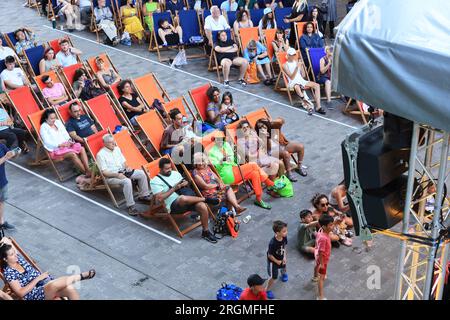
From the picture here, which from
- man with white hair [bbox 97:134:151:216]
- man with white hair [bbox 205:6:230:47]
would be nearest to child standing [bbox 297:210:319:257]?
man with white hair [bbox 97:134:151:216]

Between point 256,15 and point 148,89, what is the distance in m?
3.61

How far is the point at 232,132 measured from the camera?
9711 mm

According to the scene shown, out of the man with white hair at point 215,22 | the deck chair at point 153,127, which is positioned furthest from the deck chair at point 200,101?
the man with white hair at point 215,22

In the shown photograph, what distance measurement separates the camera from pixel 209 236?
8664 mm

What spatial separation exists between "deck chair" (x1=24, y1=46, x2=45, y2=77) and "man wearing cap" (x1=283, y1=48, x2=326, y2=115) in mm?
3747

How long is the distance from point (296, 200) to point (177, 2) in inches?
258

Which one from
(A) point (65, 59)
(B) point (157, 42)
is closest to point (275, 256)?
(A) point (65, 59)

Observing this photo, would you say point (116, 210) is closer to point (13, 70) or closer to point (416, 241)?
point (13, 70)

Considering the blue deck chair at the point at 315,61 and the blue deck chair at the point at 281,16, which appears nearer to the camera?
the blue deck chair at the point at 315,61

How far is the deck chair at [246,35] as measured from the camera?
12.9 meters

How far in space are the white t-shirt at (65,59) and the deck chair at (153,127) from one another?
8.23 ft

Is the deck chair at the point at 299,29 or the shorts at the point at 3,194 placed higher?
the deck chair at the point at 299,29

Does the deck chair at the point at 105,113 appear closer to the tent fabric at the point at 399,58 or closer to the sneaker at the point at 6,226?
the sneaker at the point at 6,226

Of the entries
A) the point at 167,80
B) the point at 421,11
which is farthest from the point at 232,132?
the point at 421,11
